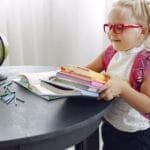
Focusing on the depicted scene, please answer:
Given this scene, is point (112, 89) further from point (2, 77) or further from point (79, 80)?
point (2, 77)

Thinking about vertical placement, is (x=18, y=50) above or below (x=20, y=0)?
below

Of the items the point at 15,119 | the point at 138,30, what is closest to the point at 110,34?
the point at 138,30

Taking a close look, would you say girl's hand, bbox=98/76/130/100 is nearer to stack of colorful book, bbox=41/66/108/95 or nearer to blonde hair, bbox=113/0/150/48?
stack of colorful book, bbox=41/66/108/95

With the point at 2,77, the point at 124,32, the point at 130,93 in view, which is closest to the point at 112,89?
the point at 130,93

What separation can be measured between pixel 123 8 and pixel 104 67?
0.27 m

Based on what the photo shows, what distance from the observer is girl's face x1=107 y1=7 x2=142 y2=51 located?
114 cm

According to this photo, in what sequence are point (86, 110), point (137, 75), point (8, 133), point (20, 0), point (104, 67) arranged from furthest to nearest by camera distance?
point (20, 0) < point (104, 67) < point (137, 75) < point (86, 110) < point (8, 133)

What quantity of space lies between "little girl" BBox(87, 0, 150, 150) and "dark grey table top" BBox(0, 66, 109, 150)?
8cm

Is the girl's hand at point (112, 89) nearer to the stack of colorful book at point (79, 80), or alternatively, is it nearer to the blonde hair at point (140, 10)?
the stack of colorful book at point (79, 80)

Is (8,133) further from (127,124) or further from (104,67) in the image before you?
(104,67)

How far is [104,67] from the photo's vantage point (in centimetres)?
135

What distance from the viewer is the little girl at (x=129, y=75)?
1.09m

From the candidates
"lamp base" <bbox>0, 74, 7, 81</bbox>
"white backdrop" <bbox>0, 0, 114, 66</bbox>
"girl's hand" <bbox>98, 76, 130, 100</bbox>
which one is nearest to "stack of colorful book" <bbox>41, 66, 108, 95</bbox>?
"girl's hand" <bbox>98, 76, 130, 100</bbox>

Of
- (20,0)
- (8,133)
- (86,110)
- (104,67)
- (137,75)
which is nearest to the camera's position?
(8,133)
